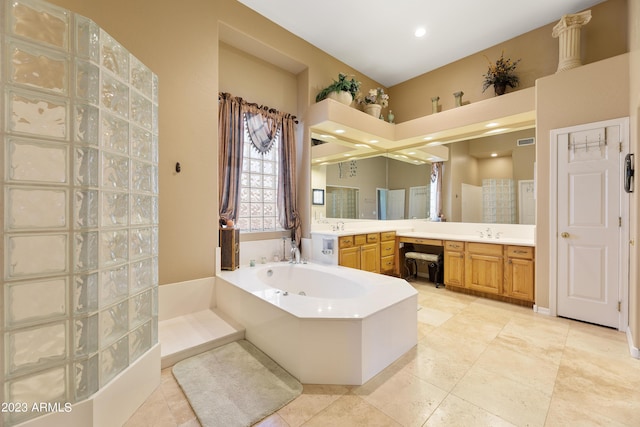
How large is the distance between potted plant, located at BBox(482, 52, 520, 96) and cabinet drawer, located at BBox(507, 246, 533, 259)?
212cm

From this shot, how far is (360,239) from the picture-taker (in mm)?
3867

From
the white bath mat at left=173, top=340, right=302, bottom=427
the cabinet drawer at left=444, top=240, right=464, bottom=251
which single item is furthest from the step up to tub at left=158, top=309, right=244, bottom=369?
the cabinet drawer at left=444, top=240, right=464, bottom=251

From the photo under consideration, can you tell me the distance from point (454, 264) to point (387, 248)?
39.4 inches

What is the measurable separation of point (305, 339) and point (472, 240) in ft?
9.61

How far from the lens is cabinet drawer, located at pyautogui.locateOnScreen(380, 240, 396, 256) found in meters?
4.23

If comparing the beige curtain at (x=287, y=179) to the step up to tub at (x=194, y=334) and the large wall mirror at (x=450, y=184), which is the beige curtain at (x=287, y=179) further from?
the step up to tub at (x=194, y=334)

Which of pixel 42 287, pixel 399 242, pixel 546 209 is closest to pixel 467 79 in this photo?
pixel 546 209

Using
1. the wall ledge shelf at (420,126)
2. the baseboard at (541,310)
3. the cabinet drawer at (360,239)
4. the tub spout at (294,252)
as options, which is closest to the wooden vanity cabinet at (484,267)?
the baseboard at (541,310)

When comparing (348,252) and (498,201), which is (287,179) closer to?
(348,252)

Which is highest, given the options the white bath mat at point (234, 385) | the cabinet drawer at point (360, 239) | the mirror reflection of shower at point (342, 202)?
the mirror reflection of shower at point (342, 202)

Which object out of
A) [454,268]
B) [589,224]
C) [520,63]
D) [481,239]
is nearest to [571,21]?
[520,63]

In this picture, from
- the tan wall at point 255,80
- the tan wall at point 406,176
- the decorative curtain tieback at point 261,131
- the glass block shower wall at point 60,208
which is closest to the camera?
the glass block shower wall at point 60,208

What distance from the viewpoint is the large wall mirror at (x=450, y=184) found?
378 centimetres

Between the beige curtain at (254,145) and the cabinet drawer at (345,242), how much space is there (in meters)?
0.63
